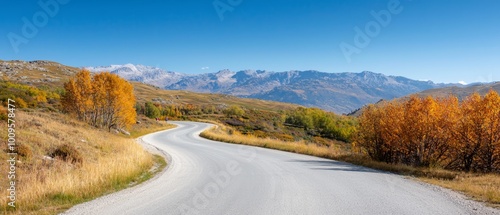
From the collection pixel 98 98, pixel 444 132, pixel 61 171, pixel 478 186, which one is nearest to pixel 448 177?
pixel 478 186

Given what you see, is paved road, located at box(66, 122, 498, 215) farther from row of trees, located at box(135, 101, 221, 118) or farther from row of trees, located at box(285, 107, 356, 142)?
row of trees, located at box(135, 101, 221, 118)

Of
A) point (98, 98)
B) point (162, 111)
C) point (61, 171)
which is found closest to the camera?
point (61, 171)

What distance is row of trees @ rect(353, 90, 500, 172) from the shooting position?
16188 millimetres

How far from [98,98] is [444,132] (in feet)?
116

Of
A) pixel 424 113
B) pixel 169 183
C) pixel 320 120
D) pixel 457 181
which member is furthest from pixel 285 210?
pixel 320 120

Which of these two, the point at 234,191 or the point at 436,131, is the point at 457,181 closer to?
the point at 436,131

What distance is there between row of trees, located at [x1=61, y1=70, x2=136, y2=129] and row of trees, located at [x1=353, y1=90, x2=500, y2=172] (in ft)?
100

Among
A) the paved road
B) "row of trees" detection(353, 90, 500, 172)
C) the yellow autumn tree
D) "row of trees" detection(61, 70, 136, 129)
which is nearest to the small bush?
the paved road

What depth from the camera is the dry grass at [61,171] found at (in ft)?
27.2

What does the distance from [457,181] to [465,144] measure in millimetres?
6306

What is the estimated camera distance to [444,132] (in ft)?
56.1

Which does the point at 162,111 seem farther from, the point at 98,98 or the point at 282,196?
the point at 282,196

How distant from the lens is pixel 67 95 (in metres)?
38.0

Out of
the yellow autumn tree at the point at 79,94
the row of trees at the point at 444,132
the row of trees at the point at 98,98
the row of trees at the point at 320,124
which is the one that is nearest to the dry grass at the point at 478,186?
the row of trees at the point at 444,132
